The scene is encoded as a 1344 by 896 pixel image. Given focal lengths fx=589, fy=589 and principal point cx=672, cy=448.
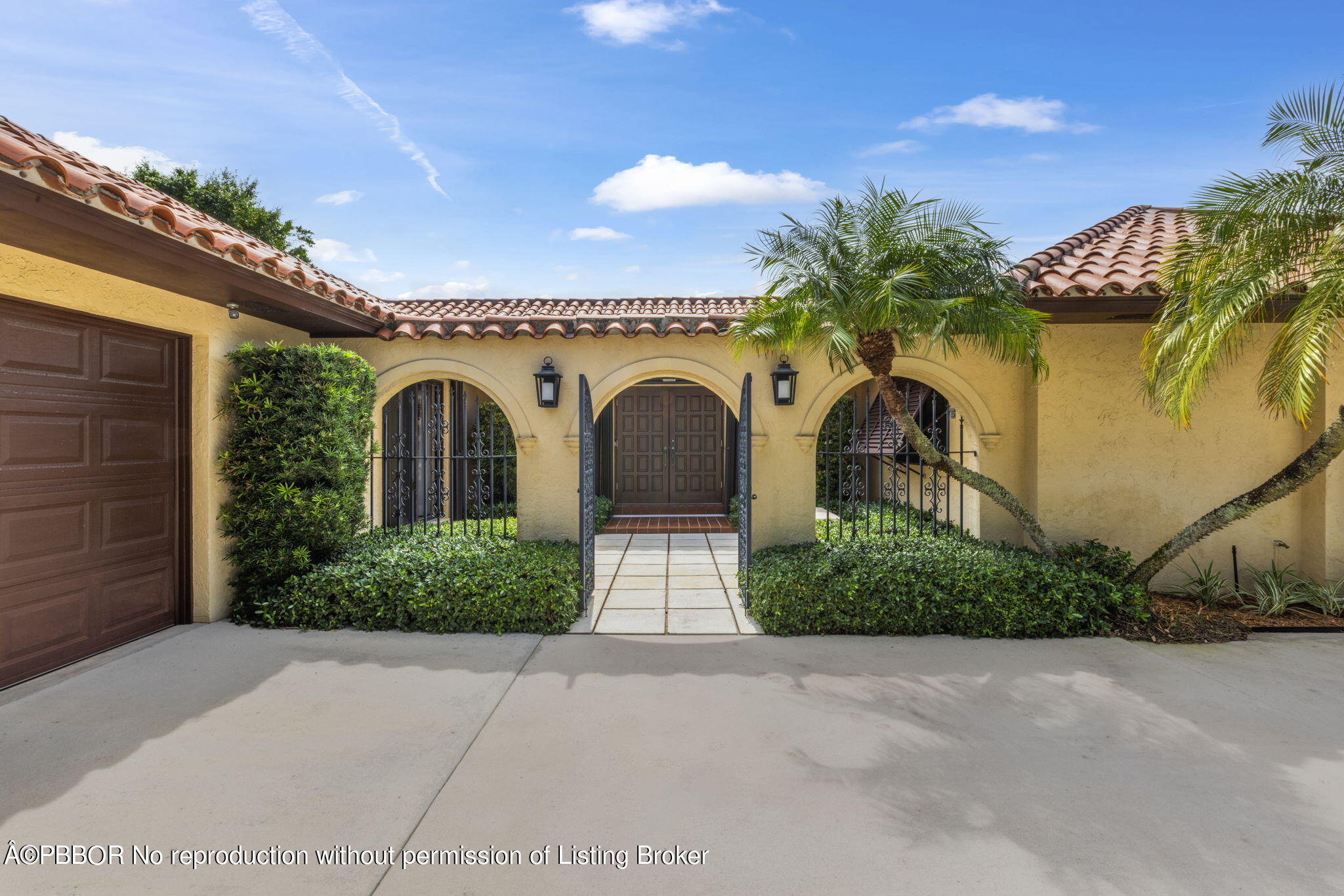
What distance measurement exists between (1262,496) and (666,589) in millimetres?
5476

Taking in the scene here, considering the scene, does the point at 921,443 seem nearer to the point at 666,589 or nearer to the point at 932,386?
the point at 932,386

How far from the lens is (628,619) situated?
5.54 meters

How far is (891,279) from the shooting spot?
14.8 feet

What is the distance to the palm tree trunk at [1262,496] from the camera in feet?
15.7

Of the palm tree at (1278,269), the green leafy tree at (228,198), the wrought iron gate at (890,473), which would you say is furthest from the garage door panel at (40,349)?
the green leafy tree at (228,198)

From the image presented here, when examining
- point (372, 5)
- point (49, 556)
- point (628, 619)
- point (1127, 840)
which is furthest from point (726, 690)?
point (372, 5)

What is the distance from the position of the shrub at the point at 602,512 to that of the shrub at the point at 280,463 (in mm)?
5568

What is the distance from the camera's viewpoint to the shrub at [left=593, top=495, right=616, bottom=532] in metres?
Result: 10.9

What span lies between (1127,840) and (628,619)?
12.6 feet

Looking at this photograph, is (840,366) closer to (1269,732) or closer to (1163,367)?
(1163,367)

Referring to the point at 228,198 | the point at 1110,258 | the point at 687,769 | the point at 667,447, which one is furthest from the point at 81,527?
the point at 228,198

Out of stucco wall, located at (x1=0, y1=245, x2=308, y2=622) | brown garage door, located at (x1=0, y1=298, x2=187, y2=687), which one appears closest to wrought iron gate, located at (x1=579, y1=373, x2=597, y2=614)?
stucco wall, located at (x1=0, y1=245, x2=308, y2=622)

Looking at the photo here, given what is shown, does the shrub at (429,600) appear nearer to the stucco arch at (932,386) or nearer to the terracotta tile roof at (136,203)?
the terracotta tile roof at (136,203)

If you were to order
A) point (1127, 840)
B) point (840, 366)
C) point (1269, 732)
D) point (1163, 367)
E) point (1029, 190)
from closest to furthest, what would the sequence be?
point (1127, 840) < point (1269, 732) < point (1163, 367) < point (1029, 190) < point (840, 366)
